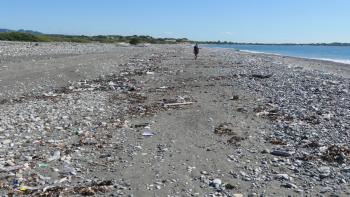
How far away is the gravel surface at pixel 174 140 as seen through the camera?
27.4 ft

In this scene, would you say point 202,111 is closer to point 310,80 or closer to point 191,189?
point 191,189

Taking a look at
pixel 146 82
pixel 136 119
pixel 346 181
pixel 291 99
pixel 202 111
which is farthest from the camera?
pixel 146 82

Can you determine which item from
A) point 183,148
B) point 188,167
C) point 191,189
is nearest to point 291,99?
point 183,148

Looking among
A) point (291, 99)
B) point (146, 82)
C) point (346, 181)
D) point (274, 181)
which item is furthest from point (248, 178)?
point (146, 82)

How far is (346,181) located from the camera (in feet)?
28.1

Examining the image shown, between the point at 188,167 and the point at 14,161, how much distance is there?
3.67 metres

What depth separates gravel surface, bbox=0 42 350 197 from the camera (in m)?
8.34

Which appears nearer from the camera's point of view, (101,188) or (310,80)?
(101,188)

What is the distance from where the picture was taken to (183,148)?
35.1 ft

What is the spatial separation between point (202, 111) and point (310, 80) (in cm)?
1118

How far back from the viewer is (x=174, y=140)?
448 inches

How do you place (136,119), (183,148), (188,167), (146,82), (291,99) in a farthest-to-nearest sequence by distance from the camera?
1. (146,82)
2. (291,99)
3. (136,119)
4. (183,148)
5. (188,167)

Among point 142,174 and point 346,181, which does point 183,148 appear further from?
point 346,181

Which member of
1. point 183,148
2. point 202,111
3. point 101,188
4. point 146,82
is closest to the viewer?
point 101,188
